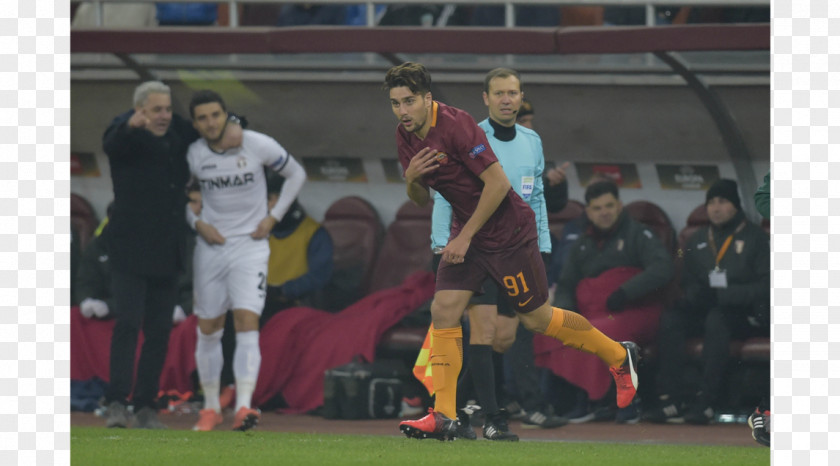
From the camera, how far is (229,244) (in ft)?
31.0

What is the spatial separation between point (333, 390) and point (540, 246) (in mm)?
2459

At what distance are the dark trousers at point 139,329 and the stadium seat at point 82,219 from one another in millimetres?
3242

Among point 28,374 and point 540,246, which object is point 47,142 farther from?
point 540,246

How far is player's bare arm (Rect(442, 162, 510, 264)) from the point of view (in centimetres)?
717

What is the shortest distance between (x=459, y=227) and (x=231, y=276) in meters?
2.33

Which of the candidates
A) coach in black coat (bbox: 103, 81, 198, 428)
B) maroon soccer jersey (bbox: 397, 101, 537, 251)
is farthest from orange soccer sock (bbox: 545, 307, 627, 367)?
coach in black coat (bbox: 103, 81, 198, 428)

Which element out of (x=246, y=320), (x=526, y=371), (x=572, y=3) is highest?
(x=572, y=3)

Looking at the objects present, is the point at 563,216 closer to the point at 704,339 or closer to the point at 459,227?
the point at 704,339

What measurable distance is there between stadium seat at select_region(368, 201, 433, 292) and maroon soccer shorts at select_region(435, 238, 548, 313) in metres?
4.19

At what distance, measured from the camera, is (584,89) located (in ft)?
36.9

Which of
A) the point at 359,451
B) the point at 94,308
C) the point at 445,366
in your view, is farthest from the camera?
the point at 94,308

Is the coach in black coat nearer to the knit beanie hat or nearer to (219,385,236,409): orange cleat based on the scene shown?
(219,385,236,409): orange cleat

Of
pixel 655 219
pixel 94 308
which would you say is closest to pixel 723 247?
pixel 655 219

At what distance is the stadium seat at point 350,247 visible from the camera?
38.4 ft
